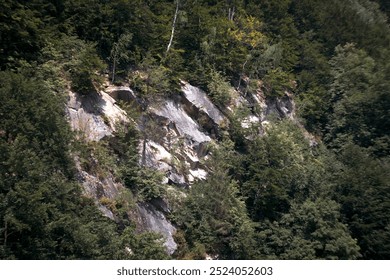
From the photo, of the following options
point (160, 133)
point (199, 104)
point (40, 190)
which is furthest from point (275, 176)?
point (40, 190)

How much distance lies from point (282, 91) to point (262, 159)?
12.2 m

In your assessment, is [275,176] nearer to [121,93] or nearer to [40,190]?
[121,93]

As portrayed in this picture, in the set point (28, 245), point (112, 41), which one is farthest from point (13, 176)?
point (112, 41)

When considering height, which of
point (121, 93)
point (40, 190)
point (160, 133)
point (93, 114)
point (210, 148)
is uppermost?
point (40, 190)

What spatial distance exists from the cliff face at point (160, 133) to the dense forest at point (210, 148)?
645 millimetres

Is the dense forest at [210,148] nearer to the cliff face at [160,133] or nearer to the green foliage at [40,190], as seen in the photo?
the green foliage at [40,190]

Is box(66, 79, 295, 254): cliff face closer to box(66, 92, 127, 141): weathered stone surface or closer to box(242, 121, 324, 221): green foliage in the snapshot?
box(66, 92, 127, 141): weathered stone surface

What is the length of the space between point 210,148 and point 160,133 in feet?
13.8

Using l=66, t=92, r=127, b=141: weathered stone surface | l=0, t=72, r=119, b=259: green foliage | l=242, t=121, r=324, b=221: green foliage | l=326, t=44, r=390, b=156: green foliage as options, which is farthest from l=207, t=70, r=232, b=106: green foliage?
l=0, t=72, r=119, b=259: green foliage

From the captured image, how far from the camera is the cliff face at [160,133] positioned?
2073cm

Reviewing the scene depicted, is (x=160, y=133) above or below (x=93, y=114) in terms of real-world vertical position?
below

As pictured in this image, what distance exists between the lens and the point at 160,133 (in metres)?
25.1

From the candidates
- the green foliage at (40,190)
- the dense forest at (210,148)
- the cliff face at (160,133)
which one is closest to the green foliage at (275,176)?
the dense forest at (210,148)

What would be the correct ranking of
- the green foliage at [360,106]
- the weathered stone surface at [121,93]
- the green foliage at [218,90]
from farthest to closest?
the green foliage at [360,106]
the green foliage at [218,90]
the weathered stone surface at [121,93]
